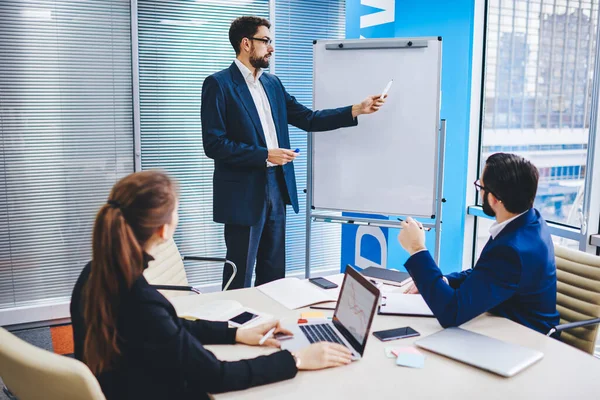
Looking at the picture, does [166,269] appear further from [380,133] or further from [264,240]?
[380,133]

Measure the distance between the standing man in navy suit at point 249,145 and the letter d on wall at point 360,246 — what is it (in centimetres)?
60

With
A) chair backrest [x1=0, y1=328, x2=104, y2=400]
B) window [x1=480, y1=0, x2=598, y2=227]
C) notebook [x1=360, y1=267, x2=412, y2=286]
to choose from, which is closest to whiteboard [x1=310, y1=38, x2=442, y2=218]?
notebook [x1=360, y1=267, x2=412, y2=286]

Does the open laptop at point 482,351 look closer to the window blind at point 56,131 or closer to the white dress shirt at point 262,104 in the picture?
the white dress shirt at point 262,104

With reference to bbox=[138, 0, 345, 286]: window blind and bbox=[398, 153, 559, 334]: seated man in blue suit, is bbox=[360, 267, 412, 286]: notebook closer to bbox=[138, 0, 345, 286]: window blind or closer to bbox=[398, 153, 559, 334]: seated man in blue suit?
bbox=[398, 153, 559, 334]: seated man in blue suit

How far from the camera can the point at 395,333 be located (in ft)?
5.79

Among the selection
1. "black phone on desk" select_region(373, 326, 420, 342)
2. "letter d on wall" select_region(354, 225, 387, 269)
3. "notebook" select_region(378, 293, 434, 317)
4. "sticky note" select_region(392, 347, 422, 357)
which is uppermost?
"notebook" select_region(378, 293, 434, 317)

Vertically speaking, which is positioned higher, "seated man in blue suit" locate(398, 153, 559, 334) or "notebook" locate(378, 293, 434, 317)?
"seated man in blue suit" locate(398, 153, 559, 334)

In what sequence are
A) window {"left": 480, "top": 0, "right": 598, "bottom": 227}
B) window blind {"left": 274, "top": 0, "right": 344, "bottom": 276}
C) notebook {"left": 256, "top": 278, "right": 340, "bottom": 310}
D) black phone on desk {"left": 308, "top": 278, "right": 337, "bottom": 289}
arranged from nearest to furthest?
notebook {"left": 256, "top": 278, "right": 340, "bottom": 310}
black phone on desk {"left": 308, "top": 278, "right": 337, "bottom": 289}
window {"left": 480, "top": 0, "right": 598, "bottom": 227}
window blind {"left": 274, "top": 0, "right": 344, "bottom": 276}

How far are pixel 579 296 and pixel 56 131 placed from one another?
10.8 feet

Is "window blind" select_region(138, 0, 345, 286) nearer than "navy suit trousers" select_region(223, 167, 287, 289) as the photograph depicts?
No

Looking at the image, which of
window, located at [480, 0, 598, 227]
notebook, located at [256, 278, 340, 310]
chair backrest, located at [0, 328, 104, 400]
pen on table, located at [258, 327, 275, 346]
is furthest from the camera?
window, located at [480, 0, 598, 227]

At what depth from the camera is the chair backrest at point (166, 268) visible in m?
2.60

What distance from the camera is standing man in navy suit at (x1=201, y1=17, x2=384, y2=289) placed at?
3.00 metres

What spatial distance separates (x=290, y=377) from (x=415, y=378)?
1.10 ft
